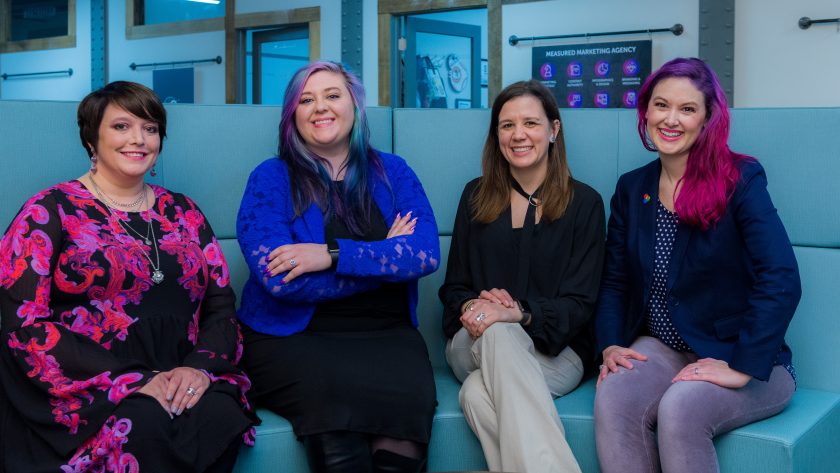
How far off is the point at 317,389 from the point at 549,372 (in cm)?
64

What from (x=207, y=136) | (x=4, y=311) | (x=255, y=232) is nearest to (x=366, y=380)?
(x=255, y=232)

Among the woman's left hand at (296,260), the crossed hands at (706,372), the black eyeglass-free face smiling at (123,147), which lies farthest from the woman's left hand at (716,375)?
the black eyeglass-free face smiling at (123,147)

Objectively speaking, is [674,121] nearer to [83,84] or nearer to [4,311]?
[4,311]

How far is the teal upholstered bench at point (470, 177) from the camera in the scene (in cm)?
220

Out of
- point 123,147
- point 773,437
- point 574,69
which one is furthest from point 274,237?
point 574,69

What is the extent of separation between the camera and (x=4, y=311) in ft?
6.58

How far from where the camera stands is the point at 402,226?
2.47 metres

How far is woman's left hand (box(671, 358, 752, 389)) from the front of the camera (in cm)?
210

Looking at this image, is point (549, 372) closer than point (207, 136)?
Yes

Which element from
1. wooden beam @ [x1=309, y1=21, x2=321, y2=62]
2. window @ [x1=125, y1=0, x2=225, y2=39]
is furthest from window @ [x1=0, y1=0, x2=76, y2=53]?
wooden beam @ [x1=309, y1=21, x2=321, y2=62]

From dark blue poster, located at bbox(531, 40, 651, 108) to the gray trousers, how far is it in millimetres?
4587

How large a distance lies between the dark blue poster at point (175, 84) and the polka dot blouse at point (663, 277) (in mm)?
7449

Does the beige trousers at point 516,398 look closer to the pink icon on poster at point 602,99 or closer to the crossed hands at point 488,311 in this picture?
the crossed hands at point 488,311

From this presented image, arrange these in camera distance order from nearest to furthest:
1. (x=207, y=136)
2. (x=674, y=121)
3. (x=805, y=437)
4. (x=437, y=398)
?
1. (x=805, y=437)
2. (x=674, y=121)
3. (x=437, y=398)
4. (x=207, y=136)
